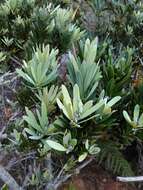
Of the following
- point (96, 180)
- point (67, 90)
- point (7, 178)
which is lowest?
point (96, 180)

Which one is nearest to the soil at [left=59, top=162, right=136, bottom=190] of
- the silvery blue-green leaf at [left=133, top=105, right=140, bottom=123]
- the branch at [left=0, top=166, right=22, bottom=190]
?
the branch at [left=0, top=166, right=22, bottom=190]

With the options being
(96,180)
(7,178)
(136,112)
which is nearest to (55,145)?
(136,112)

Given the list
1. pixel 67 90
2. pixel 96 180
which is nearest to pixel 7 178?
pixel 67 90

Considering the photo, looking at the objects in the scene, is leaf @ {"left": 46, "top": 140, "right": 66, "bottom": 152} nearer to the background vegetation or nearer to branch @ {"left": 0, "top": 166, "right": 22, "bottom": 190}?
the background vegetation

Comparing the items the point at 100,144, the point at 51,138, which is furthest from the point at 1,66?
the point at 51,138

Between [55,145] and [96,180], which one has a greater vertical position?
[55,145]

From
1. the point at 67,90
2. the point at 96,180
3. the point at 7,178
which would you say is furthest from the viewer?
the point at 96,180

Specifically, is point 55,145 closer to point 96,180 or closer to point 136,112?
point 136,112

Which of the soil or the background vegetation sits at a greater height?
the background vegetation

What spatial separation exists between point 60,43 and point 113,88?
0.61 metres

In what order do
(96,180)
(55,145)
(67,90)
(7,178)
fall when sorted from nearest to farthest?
1. (55,145)
2. (67,90)
3. (7,178)
4. (96,180)

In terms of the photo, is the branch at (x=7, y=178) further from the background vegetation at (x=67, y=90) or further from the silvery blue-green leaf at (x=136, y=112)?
the silvery blue-green leaf at (x=136, y=112)

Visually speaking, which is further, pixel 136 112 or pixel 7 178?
pixel 7 178

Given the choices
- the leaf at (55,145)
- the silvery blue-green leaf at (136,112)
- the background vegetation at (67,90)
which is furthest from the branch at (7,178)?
the silvery blue-green leaf at (136,112)
